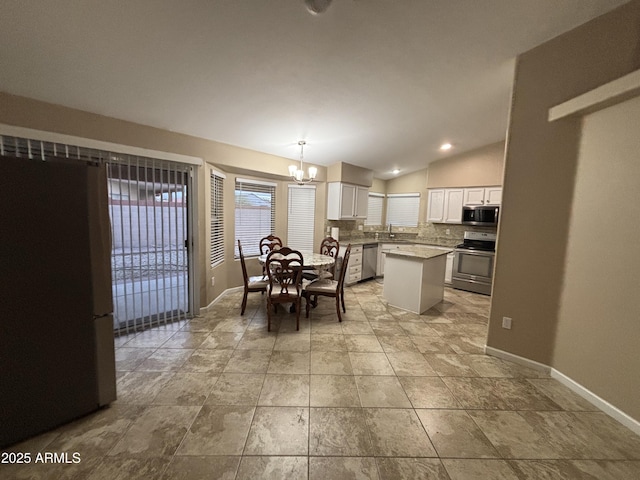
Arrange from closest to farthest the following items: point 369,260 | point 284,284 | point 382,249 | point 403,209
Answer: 1. point 284,284
2. point 369,260
3. point 382,249
4. point 403,209

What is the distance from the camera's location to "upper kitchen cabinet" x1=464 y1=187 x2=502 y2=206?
4.87 meters

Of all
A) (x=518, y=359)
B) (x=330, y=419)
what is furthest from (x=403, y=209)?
(x=330, y=419)

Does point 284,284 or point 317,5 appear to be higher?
point 317,5

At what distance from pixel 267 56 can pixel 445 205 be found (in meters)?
4.87

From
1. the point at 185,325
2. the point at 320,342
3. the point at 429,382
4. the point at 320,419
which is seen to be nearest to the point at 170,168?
the point at 185,325

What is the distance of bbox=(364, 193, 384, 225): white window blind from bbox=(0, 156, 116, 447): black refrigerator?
18.2 ft

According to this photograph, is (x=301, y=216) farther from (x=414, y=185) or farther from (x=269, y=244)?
(x=414, y=185)

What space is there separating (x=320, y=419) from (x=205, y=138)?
353cm

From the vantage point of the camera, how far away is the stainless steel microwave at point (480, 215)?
4742 mm

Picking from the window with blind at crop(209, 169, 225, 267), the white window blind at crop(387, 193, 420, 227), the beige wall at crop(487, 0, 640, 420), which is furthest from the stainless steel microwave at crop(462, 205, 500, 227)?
the window with blind at crop(209, 169, 225, 267)

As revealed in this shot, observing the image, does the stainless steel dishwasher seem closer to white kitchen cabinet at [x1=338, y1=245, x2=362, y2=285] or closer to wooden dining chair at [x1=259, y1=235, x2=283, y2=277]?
white kitchen cabinet at [x1=338, y1=245, x2=362, y2=285]

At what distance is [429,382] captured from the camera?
2188 mm

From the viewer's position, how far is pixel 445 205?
18.2 feet

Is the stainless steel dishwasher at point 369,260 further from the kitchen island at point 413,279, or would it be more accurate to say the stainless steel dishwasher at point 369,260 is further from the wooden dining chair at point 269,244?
the wooden dining chair at point 269,244
